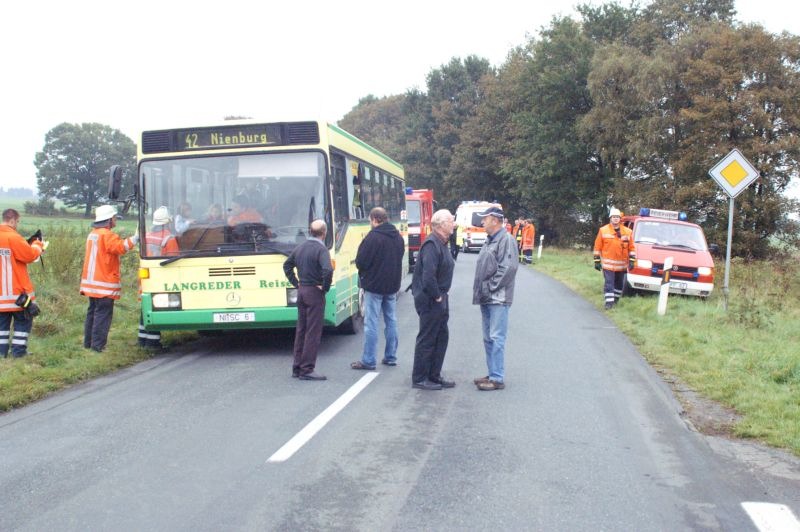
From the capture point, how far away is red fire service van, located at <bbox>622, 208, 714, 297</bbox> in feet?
53.7

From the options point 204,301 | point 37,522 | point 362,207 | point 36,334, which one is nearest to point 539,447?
point 37,522

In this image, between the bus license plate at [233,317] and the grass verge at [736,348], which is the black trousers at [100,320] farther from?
the grass verge at [736,348]

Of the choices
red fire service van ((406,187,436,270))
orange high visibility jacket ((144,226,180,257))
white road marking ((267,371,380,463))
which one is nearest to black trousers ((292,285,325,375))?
white road marking ((267,371,380,463))

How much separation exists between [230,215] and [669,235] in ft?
37.1

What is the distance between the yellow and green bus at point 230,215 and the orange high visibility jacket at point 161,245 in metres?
0.02

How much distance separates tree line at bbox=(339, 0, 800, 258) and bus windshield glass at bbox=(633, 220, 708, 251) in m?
15.9

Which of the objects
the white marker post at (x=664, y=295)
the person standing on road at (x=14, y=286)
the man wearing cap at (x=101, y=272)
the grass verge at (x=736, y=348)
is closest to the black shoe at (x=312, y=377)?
the man wearing cap at (x=101, y=272)

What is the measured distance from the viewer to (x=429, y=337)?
8164 mm

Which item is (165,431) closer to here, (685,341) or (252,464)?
(252,464)

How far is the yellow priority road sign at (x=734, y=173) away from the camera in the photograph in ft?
44.1

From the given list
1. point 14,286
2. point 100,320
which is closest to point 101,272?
point 100,320

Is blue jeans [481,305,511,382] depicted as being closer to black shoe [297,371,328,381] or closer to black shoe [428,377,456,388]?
black shoe [428,377,456,388]

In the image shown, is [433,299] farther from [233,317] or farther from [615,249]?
[615,249]

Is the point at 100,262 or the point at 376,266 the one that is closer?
the point at 376,266
